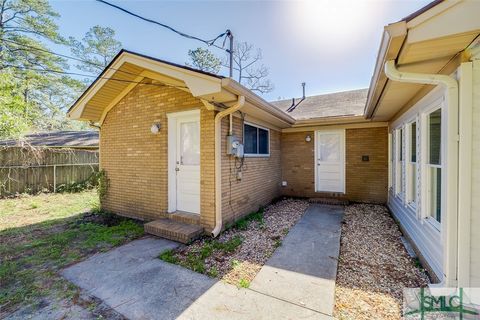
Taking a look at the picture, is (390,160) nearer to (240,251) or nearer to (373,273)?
(373,273)

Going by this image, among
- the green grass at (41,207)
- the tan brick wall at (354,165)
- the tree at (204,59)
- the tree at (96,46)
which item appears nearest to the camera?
the green grass at (41,207)

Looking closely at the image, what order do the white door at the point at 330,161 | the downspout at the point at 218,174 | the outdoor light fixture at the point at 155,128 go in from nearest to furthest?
the downspout at the point at 218,174 < the outdoor light fixture at the point at 155,128 < the white door at the point at 330,161

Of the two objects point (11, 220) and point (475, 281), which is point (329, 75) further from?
point (11, 220)

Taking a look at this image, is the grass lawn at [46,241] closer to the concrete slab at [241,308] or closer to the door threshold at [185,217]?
the door threshold at [185,217]

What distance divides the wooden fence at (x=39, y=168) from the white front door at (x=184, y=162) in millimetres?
6461

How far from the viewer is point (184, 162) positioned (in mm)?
4996

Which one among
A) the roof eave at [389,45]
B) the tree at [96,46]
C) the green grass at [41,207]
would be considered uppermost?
the tree at [96,46]

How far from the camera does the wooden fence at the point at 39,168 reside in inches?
316

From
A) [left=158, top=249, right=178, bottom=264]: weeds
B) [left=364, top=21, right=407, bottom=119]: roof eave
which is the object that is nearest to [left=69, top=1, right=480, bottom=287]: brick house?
[left=364, top=21, right=407, bottom=119]: roof eave

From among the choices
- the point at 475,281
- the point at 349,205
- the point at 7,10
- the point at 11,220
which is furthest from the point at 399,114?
the point at 7,10

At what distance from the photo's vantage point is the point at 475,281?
227 cm

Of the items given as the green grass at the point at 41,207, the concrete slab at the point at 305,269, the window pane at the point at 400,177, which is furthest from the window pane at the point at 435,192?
the green grass at the point at 41,207

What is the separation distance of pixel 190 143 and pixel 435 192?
4.65 metres

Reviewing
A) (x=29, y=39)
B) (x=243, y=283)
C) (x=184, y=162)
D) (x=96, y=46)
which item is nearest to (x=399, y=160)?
(x=243, y=283)
